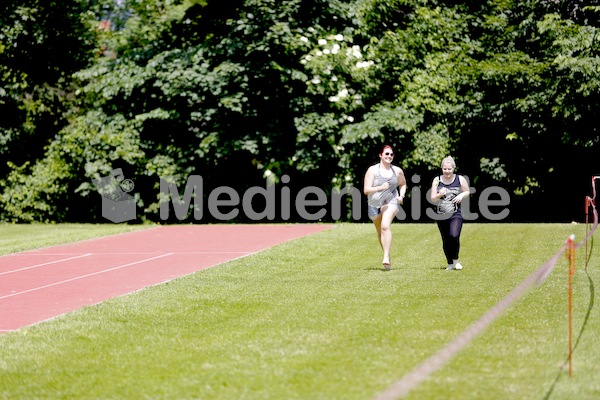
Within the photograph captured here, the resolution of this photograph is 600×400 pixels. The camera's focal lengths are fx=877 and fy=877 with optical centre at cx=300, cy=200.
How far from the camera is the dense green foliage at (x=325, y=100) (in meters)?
25.7

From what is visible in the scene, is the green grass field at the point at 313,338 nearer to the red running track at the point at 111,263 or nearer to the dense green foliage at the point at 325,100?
the red running track at the point at 111,263

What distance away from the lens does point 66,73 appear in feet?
103

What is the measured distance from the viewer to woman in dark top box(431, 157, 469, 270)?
14.3 metres

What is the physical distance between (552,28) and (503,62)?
1.84 m

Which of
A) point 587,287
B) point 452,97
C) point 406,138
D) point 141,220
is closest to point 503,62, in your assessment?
point 452,97

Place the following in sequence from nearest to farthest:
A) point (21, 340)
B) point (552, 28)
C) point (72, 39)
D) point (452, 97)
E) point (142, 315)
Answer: point (21, 340), point (142, 315), point (552, 28), point (452, 97), point (72, 39)

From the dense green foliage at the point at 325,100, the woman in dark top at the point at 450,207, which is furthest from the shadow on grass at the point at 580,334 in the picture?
the dense green foliage at the point at 325,100

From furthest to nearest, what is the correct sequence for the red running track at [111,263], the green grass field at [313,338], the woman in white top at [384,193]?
the woman in white top at [384,193] < the red running track at [111,263] < the green grass field at [313,338]

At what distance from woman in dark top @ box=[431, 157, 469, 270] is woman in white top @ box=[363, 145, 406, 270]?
619 mm

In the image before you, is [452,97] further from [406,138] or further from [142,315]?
[142,315]

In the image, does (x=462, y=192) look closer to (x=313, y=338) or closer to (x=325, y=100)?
(x=313, y=338)

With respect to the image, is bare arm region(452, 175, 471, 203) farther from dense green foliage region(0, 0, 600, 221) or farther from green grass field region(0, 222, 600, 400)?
dense green foliage region(0, 0, 600, 221)

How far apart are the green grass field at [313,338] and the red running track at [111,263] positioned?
2.84 feet

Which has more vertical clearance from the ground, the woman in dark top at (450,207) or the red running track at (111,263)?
the woman in dark top at (450,207)
